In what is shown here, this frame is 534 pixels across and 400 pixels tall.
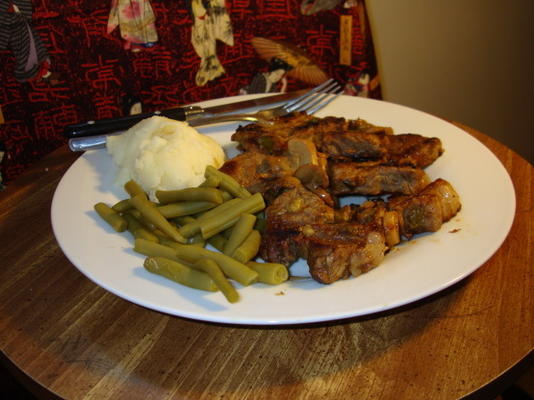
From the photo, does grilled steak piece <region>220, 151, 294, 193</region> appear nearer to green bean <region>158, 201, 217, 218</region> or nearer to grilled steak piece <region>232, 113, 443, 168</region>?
grilled steak piece <region>232, 113, 443, 168</region>

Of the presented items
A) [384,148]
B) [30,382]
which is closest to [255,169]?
[384,148]

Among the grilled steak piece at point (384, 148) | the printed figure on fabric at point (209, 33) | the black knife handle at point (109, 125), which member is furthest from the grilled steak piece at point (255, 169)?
the printed figure on fabric at point (209, 33)

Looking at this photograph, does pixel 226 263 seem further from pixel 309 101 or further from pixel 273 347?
pixel 309 101

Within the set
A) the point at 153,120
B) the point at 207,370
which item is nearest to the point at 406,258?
the point at 207,370

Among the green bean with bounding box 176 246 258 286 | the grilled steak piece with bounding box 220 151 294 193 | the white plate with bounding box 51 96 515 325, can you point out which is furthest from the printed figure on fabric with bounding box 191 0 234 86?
the green bean with bounding box 176 246 258 286

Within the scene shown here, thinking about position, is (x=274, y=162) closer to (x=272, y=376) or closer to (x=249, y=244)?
(x=249, y=244)

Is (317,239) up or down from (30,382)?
up
